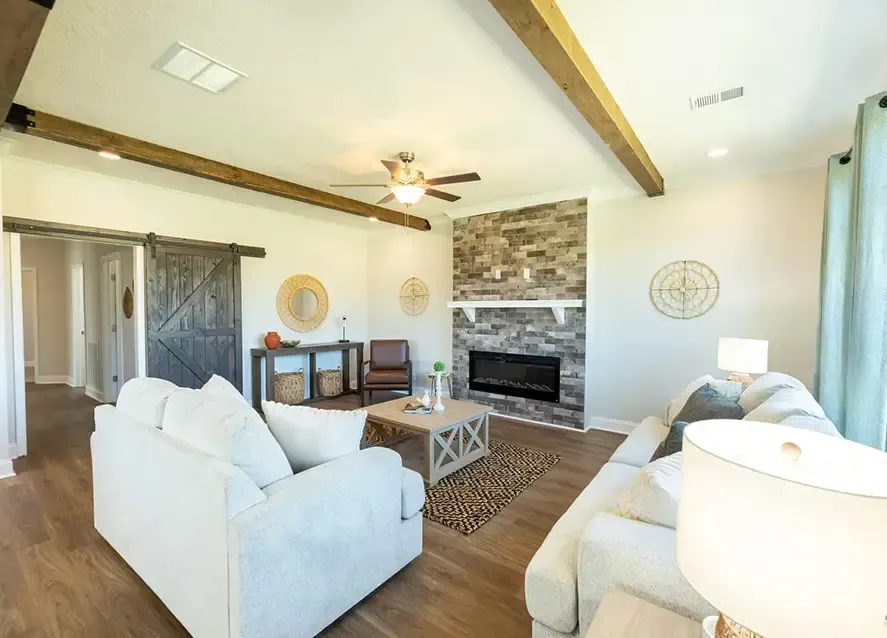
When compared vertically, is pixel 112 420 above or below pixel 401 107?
below

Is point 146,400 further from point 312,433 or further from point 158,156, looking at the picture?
point 158,156

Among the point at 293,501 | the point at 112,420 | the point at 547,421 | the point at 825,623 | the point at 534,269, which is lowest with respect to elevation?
the point at 547,421

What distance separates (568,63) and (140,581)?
328cm

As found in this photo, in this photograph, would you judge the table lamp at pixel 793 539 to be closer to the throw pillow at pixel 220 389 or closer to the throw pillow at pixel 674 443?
the throw pillow at pixel 674 443

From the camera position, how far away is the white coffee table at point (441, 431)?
3148mm

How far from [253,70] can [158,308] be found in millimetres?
3280

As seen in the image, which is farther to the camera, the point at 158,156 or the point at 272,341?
the point at 272,341

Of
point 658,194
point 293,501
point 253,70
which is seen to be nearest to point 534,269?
point 658,194

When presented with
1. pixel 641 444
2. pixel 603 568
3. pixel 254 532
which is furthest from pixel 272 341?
pixel 603 568

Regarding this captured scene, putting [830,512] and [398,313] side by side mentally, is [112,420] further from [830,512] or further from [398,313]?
[398,313]

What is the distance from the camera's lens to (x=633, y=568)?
1215 millimetres

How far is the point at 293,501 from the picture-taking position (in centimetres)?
157

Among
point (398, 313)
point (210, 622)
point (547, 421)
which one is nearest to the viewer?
point (210, 622)

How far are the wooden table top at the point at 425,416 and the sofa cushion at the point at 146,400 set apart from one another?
158 cm
